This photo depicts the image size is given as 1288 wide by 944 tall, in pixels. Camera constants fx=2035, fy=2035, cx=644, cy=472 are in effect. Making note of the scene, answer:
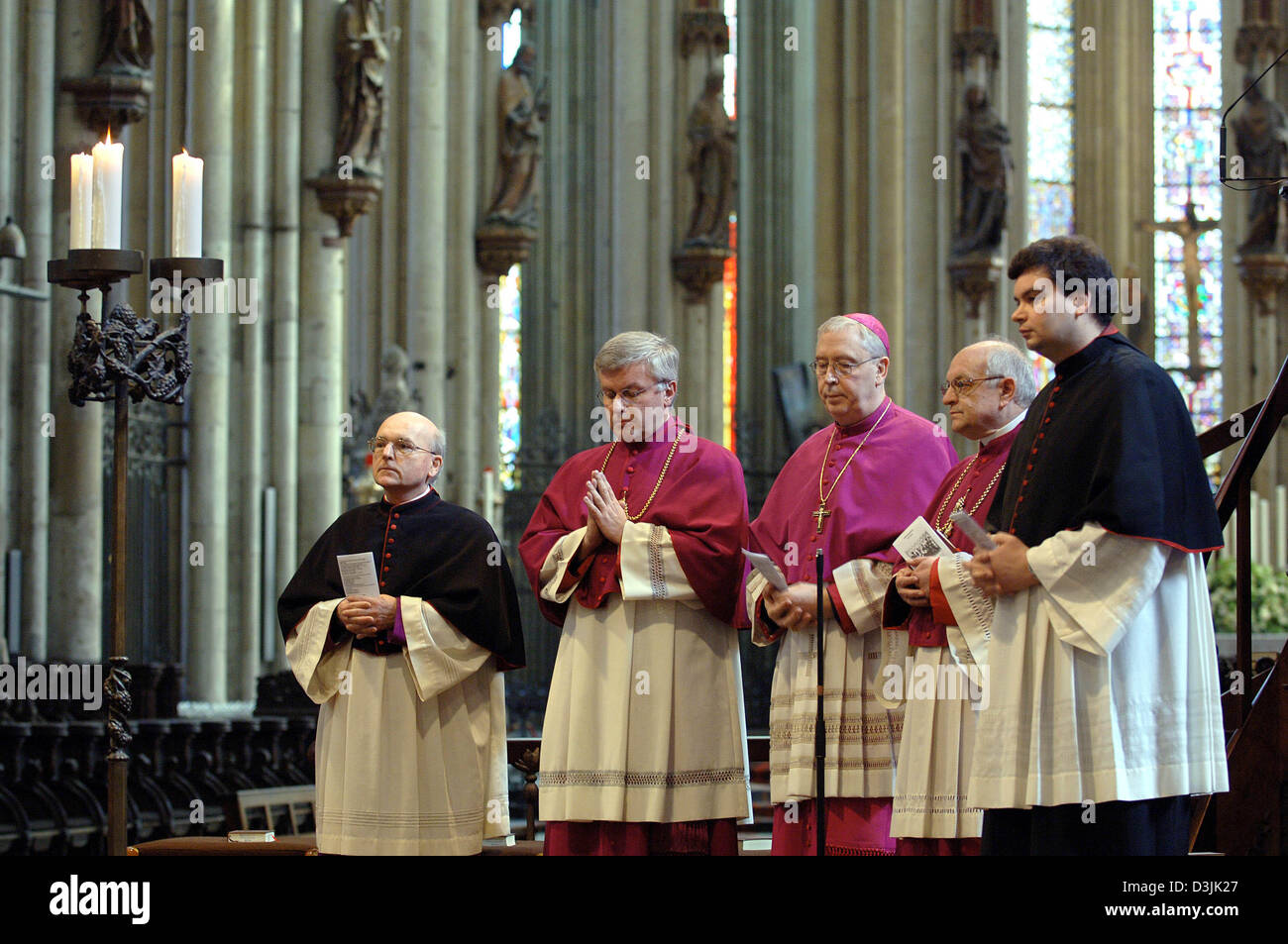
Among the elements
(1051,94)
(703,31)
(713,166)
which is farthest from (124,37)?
(1051,94)

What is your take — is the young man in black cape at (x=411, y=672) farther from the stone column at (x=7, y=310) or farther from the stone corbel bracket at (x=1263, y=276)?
the stone corbel bracket at (x=1263, y=276)

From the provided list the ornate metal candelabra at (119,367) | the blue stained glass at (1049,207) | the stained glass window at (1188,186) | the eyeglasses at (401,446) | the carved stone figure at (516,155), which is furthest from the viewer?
the blue stained glass at (1049,207)

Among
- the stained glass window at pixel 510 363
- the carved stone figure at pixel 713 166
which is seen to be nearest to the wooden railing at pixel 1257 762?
the carved stone figure at pixel 713 166

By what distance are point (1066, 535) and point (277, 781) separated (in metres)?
7.45

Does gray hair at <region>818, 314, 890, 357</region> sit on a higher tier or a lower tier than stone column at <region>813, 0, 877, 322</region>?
lower

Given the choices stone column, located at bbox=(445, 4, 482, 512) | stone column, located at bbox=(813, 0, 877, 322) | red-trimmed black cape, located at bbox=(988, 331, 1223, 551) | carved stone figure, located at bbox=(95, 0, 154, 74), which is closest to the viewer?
red-trimmed black cape, located at bbox=(988, 331, 1223, 551)

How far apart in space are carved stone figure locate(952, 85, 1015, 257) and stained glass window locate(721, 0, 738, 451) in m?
2.46

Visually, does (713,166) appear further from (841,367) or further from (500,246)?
(841,367)

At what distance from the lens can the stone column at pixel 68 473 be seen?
12.0 m

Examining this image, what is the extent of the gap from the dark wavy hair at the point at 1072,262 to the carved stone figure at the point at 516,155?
41.8 feet

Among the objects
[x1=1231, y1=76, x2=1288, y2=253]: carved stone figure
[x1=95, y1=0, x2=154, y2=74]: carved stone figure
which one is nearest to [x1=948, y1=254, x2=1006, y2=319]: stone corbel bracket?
[x1=1231, y1=76, x2=1288, y2=253]: carved stone figure

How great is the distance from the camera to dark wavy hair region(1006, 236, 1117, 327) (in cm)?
523

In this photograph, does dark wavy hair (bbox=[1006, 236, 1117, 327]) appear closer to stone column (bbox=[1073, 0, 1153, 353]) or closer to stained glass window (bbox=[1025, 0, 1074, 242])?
stone column (bbox=[1073, 0, 1153, 353])
